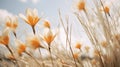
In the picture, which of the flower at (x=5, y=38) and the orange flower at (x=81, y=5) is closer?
the flower at (x=5, y=38)

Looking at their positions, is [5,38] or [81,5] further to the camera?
[81,5]

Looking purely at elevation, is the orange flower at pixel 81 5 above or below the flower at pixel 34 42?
above

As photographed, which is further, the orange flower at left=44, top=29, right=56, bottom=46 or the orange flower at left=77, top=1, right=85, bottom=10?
the orange flower at left=77, top=1, right=85, bottom=10

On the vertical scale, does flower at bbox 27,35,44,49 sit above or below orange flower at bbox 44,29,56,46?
below

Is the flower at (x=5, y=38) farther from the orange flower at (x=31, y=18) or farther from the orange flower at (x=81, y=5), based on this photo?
the orange flower at (x=81, y=5)

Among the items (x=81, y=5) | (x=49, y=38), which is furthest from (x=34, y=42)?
(x=81, y=5)

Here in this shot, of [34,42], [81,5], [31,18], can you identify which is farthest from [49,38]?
[81,5]

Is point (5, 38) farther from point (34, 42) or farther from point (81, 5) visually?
point (81, 5)

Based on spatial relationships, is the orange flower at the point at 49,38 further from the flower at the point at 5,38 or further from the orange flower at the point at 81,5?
the orange flower at the point at 81,5

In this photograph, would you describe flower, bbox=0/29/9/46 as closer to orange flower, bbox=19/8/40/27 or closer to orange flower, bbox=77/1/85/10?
orange flower, bbox=19/8/40/27

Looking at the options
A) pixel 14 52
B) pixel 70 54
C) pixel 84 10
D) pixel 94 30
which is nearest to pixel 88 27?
pixel 94 30

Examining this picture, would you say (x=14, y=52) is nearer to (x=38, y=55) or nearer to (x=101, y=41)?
(x=38, y=55)
